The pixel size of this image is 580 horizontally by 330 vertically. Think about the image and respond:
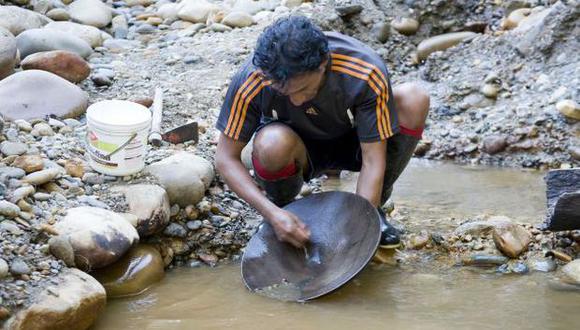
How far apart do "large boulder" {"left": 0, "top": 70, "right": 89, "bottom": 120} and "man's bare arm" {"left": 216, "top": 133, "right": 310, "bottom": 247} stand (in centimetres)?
146

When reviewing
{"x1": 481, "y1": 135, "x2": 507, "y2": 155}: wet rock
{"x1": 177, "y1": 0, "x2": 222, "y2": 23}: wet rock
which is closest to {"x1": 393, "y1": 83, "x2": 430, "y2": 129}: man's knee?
{"x1": 481, "y1": 135, "x2": 507, "y2": 155}: wet rock

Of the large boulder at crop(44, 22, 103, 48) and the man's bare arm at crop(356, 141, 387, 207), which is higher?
the man's bare arm at crop(356, 141, 387, 207)

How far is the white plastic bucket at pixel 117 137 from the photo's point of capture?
11.9 feet

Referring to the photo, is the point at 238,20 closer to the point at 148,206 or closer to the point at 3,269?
the point at 148,206

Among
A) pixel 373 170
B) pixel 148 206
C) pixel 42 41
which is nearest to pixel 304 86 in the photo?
pixel 373 170

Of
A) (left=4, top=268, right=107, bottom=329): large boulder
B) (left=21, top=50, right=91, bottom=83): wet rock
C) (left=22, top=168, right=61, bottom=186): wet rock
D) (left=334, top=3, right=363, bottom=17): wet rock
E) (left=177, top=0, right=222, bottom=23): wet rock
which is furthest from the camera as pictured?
(left=177, top=0, right=222, bottom=23): wet rock

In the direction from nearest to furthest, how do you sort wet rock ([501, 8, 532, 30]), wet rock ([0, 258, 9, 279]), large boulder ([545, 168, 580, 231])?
wet rock ([0, 258, 9, 279]) → large boulder ([545, 168, 580, 231]) → wet rock ([501, 8, 532, 30])

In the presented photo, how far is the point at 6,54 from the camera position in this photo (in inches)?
185

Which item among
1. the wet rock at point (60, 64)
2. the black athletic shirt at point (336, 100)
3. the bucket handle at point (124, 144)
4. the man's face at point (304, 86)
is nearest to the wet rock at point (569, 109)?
the black athletic shirt at point (336, 100)

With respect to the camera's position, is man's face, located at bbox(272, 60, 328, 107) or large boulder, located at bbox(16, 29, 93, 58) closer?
man's face, located at bbox(272, 60, 328, 107)

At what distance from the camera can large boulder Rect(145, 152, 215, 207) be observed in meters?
3.78

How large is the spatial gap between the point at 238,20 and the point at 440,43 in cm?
Answer: 169

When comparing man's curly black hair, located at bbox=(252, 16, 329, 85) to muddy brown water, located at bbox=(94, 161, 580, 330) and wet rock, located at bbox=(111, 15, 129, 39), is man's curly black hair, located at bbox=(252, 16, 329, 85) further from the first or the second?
wet rock, located at bbox=(111, 15, 129, 39)

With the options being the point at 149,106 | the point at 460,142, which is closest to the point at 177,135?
the point at 149,106
